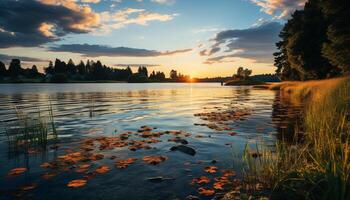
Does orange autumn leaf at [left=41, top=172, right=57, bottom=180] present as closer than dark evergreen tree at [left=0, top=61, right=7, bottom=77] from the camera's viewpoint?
Yes

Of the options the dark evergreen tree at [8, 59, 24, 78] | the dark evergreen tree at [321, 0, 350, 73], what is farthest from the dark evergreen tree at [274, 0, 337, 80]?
the dark evergreen tree at [8, 59, 24, 78]

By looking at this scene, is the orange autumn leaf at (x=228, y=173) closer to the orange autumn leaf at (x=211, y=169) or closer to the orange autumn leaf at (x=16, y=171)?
the orange autumn leaf at (x=211, y=169)

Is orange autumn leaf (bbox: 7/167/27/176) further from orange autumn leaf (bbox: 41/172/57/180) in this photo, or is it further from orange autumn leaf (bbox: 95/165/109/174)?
orange autumn leaf (bbox: 95/165/109/174)

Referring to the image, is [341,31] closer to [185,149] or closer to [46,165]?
[185,149]

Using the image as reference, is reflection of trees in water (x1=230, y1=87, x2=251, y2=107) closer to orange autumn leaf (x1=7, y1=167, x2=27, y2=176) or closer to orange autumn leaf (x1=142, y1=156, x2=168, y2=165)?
orange autumn leaf (x1=142, y1=156, x2=168, y2=165)

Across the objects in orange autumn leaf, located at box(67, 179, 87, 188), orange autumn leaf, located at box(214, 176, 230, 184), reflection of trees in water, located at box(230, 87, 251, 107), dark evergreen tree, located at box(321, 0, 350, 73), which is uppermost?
dark evergreen tree, located at box(321, 0, 350, 73)

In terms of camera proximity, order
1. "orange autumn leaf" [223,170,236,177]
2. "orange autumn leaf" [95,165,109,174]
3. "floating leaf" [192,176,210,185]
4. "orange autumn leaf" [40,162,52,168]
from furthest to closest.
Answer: "orange autumn leaf" [40,162,52,168], "orange autumn leaf" [95,165,109,174], "orange autumn leaf" [223,170,236,177], "floating leaf" [192,176,210,185]

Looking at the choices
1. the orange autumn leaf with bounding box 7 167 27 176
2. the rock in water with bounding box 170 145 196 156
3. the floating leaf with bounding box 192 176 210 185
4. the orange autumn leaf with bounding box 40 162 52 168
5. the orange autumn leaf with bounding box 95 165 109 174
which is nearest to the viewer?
the floating leaf with bounding box 192 176 210 185

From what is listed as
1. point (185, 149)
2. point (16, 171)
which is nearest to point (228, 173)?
point (185, 149)

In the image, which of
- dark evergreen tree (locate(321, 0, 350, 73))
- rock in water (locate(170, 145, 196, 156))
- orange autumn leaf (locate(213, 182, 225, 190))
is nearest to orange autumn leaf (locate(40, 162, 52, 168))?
rock in water (locate(170, 145, 196, 156))

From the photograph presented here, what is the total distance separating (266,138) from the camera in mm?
14625

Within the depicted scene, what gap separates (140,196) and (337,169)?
504 centimetres

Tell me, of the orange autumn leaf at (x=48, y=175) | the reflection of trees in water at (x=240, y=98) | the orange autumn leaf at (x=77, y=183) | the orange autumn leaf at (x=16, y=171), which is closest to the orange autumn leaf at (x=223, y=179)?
the orange autumn leaf at (x=77, y=183)

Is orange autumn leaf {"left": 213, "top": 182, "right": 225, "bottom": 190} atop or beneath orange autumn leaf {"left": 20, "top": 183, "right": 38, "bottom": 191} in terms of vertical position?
atop
